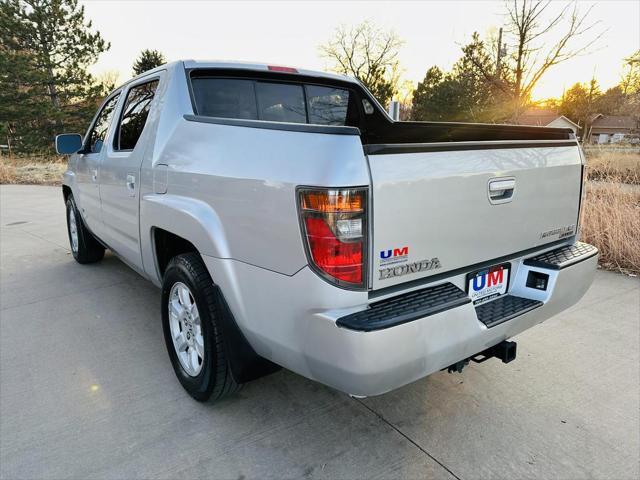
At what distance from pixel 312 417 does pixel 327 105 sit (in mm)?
2304

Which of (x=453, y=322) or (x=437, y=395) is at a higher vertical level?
(x=453, y=322)

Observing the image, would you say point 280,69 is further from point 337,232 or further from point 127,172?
point 337,232

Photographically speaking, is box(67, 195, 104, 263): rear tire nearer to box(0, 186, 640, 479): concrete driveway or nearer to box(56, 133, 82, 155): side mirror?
box(56, 133, 82, 155): side mirror

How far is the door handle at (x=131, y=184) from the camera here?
9.47ft

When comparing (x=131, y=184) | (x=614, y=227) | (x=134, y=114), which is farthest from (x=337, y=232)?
(x=614, y=227)

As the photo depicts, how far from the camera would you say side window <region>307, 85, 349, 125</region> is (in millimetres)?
3276

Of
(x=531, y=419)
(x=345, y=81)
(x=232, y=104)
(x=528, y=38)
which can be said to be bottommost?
(x=531, y=419)

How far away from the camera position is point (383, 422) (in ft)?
7.55

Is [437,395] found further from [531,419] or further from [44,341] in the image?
[44,341]

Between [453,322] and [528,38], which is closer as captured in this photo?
[453,322]

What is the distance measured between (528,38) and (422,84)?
72.4ft

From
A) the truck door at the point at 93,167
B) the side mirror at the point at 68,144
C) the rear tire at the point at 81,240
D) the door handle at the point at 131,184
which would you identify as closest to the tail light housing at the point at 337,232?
the door handle at the point at 131,184

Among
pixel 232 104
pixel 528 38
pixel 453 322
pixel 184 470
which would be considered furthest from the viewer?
pixel 528 38

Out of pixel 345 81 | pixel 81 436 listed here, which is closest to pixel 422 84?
pixel 345 81
